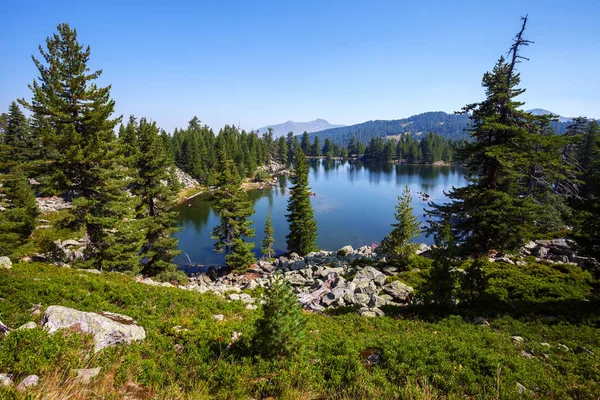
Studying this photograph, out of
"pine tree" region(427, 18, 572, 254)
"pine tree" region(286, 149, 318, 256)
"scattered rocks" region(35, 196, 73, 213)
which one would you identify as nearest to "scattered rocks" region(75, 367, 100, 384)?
"pine tree" region(427, 18, 572, 254)

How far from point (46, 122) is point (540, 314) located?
25359 mm

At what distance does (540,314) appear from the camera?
12.7 meters

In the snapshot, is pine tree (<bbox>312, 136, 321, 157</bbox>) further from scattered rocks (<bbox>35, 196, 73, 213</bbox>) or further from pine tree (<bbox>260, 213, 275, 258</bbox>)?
pine tree (<bbox>260, 213, 275, 258</bbox>)

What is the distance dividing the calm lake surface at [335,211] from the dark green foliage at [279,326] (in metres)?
21.1

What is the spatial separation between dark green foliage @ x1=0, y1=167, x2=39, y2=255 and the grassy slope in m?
8.01

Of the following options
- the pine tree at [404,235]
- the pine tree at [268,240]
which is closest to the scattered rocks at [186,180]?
the pine tree at [268,240]

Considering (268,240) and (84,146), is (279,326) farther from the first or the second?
(268,240)

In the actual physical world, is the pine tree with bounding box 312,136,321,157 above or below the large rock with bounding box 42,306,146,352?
above

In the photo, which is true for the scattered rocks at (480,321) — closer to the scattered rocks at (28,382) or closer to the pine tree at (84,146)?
the scattered rocks at (28,382)

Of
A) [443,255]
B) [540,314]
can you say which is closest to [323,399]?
[443,255]

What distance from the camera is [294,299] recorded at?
682cm

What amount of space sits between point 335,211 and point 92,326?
50.6 m

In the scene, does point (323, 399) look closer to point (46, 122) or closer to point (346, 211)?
point (46, 122)

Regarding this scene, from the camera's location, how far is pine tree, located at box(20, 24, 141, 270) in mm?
13875
